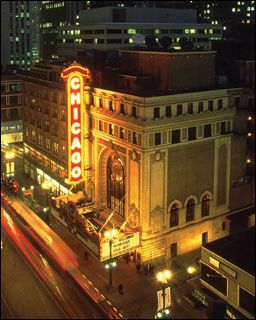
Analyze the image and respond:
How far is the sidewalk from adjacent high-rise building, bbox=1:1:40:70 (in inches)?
5165

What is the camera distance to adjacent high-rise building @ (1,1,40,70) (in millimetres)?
175375

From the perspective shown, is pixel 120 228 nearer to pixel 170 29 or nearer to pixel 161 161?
pixel 161 161

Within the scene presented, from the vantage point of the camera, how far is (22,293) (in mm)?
45688

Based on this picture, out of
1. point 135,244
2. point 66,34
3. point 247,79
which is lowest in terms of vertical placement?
point 135,244

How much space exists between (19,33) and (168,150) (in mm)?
140701

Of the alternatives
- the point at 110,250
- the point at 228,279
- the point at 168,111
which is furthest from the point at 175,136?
the point at 228,279

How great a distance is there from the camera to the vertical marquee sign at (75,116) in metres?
56.9

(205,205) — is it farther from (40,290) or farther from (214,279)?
(40,290)

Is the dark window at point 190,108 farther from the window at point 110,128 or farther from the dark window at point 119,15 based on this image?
the dark window at point 119,15

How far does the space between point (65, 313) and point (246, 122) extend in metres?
33.2

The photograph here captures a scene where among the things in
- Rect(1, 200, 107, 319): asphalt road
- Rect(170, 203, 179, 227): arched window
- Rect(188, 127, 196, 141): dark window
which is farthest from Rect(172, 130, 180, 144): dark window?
Rect(1, 200, 107, 319): asphalt road

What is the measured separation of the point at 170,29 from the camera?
498 ft

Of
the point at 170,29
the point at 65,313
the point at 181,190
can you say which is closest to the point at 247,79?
the point at 181,190

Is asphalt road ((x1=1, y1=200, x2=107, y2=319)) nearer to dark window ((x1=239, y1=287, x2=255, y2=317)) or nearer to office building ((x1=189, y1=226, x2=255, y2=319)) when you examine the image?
office building ((x1=189, y1=226, x2=255, y2=319))
